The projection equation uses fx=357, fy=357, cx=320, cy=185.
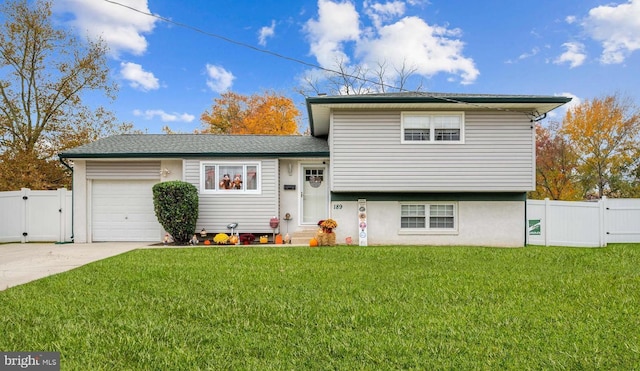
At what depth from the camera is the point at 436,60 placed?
18.7 meters

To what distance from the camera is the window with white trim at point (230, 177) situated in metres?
10.9

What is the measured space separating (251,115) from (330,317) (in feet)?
75.9

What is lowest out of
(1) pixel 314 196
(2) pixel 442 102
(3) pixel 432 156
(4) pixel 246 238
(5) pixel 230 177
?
(4) pixel 246 238

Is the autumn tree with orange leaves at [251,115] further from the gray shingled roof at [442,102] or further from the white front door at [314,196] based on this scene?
the gray shingled roof at [442,102]

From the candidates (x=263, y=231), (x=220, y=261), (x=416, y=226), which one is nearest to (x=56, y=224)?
(x=263, y=231)

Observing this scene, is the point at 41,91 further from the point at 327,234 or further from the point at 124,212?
the point at 327,234

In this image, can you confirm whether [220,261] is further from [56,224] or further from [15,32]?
[15,32]

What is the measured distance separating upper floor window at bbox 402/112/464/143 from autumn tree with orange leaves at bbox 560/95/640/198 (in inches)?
687

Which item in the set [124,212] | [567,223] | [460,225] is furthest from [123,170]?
[567,223]

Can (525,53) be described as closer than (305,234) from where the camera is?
No

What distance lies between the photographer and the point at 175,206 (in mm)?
9984

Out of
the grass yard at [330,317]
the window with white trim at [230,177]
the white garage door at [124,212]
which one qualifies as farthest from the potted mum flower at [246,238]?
the grass yard at [330,317]

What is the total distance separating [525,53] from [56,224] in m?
20.2
